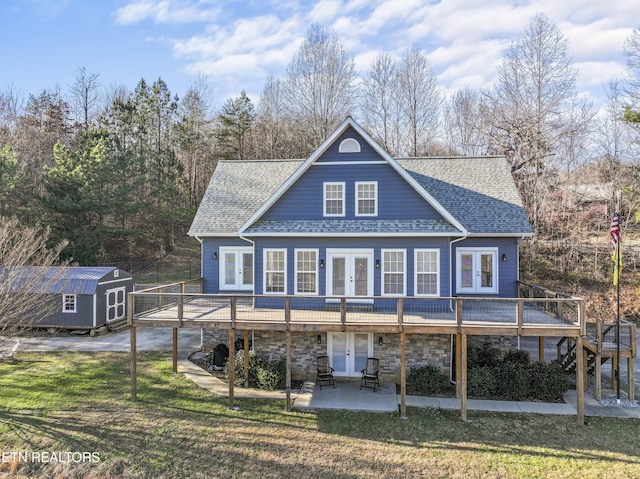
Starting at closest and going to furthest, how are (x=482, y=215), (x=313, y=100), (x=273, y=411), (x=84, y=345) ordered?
(x=273, y=411), (x=482, y=215), (x=84, y=345), (x=313, y=100)

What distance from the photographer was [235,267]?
52.8ft

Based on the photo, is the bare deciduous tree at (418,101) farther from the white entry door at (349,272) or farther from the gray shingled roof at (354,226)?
the white entry door at (349,272)

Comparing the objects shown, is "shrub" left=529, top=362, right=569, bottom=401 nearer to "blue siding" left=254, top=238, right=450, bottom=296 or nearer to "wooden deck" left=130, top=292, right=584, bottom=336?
"wooden deck" left=130, top=292, right=584, bottom=336

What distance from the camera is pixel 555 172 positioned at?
2703 cm

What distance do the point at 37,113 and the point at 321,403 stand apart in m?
40.3

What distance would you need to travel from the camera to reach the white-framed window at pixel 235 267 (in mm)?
16000

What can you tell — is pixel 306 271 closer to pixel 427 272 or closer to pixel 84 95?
pixel 427 272

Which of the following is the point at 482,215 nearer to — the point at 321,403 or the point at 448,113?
the point at 321,403

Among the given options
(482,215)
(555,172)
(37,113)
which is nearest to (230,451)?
(482,215)

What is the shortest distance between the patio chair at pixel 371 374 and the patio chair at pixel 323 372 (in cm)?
104

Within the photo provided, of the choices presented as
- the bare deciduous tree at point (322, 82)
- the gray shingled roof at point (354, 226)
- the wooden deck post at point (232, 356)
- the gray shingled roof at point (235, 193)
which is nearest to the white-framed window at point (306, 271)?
the gray shingled roof at point (354, 226)

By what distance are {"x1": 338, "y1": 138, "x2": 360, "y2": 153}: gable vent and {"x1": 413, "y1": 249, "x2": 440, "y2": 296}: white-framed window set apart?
13.7ft

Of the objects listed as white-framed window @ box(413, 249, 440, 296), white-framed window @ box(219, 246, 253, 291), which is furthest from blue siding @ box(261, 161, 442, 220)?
white-framed window @ box(219, 246, 253, 291)

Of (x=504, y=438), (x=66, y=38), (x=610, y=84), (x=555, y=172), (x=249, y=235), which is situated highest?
(x=610, y=84)
